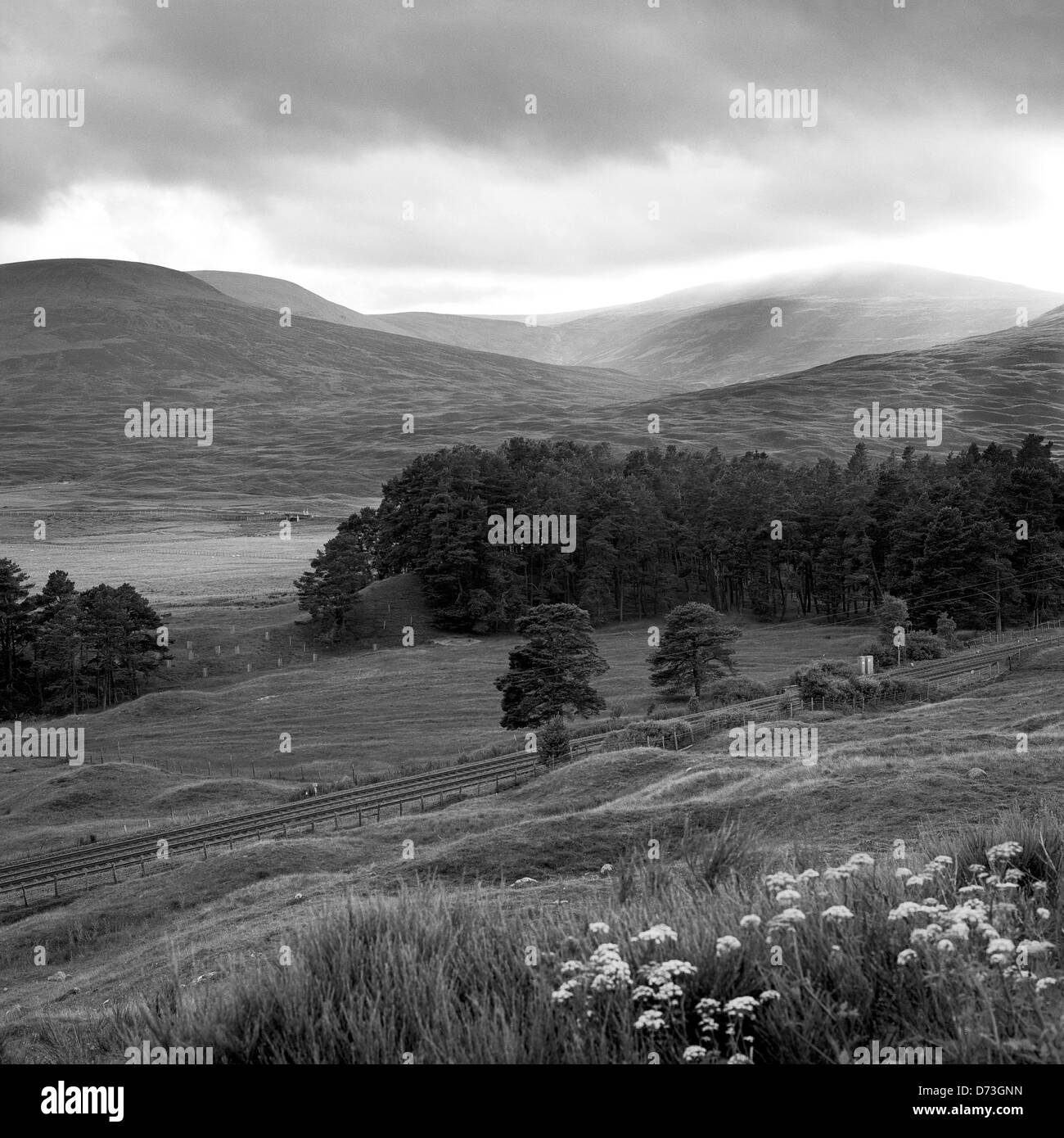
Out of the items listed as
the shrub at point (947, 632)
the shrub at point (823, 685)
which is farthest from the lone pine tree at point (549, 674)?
the shrub at point (947, 632)

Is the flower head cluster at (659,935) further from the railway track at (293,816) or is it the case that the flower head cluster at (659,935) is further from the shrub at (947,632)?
the shrub at (947,632)

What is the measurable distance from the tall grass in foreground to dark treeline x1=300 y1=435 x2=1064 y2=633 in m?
83.7

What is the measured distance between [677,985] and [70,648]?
299 feet

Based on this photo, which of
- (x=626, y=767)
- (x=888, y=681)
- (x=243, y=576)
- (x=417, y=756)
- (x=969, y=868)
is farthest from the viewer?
(x=243, y=576)

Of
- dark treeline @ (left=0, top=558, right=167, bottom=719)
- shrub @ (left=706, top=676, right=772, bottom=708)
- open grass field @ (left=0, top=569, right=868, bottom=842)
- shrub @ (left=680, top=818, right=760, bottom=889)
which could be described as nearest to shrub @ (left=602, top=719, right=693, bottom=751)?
open grass field @ (left=0, top=569, right=868, bottom=842)

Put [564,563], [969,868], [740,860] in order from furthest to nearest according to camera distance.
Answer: [564,563]
[740,860]
[969,868]

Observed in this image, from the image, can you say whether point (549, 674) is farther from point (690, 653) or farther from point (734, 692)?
point (690, 653)

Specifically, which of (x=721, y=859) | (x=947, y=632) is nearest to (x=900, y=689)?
(x=947, y=632)

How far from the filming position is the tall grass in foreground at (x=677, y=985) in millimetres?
5250

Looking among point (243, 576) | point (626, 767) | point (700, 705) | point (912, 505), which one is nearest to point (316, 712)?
point (700, 705)

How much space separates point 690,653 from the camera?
226 ft

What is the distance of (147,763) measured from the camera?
60500mm
